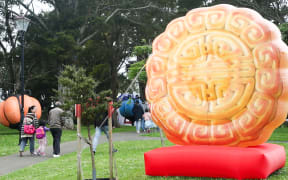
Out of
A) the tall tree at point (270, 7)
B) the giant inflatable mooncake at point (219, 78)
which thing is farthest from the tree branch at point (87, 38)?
the giant inflatable mooncake at point (219, 78)

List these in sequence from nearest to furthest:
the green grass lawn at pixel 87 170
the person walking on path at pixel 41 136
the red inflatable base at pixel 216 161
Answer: the red inflatable base at pixel 216 161 → the green grass lawn at pixel 87 170 → the person walking on path at pixel 41 136

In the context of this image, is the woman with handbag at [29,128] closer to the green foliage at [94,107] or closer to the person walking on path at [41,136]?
the person walking on path at [41,136]

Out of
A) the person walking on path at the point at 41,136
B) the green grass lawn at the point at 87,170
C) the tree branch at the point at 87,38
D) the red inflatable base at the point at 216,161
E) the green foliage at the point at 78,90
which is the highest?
the tree branch at the point at 87,38

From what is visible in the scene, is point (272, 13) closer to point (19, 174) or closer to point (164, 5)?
point (164, 5)

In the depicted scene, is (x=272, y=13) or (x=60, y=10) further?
(x=60, y=10)

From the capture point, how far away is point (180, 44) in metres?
9.24

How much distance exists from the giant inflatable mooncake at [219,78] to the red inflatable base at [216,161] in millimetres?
489

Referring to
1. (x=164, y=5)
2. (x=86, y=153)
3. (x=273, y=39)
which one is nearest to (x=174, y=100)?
(x=273, y=39)

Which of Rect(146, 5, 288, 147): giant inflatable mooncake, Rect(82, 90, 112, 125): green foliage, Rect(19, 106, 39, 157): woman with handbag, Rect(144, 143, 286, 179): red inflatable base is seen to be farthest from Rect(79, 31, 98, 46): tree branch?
Rect(82, 90, 112, 125): green foliage

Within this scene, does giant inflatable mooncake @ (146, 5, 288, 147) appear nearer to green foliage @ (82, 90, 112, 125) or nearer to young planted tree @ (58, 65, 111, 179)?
green foliage @ (82, 90, 112, 125)

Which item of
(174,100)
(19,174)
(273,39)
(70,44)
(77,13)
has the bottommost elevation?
(19,174)

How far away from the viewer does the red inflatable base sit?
773 centimetres

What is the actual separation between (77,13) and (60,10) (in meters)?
1.36

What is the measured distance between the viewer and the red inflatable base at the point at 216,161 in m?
7.73
